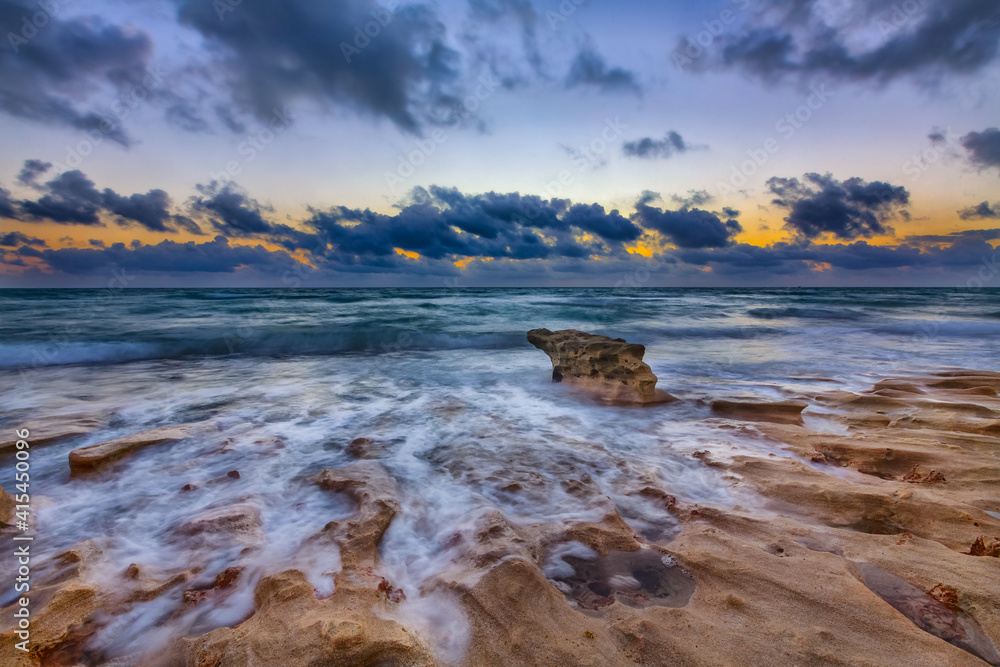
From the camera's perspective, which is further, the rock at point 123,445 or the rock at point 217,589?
Answer: the rock at point 123,445

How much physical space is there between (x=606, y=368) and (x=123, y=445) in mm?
6169

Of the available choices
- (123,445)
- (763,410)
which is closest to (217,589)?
(123,445)

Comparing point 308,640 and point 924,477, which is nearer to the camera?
point 308,640

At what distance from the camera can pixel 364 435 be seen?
16.6 feet

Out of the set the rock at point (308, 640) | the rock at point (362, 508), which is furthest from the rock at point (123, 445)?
the rock at point (308, 640)

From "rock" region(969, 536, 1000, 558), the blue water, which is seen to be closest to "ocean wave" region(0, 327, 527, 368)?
the blue water

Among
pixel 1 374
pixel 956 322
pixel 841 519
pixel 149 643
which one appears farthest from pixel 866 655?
pixel 956 322

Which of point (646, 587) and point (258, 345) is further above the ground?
point (646, 587)

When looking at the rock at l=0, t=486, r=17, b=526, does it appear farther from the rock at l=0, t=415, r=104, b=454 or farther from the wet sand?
the rock at l=0, t=415, r=104, b=454

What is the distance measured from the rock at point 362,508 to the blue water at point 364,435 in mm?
119

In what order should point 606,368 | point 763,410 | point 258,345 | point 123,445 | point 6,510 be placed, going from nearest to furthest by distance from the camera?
point 6,510, point 123,445, point 763,410, point 606,368, point 258,345

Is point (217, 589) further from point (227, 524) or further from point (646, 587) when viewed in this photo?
point (646, 587)

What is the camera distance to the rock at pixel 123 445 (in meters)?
3.86

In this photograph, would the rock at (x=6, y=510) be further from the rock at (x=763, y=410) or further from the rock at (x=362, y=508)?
the rock at (x=763, y=410)
